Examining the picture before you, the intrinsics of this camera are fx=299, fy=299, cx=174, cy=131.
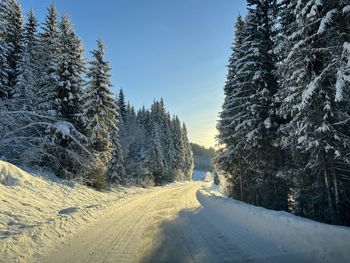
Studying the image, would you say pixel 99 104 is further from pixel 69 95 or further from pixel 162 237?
pixel 162 237

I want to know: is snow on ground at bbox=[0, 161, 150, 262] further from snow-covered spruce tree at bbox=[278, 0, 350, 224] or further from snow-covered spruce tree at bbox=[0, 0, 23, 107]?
snow-covered spruce tree at bbox=[0, 0, 23, 107]

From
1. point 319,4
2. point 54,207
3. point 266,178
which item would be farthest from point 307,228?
point 54,207

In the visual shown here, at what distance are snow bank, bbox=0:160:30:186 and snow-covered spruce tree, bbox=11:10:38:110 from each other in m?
6.40

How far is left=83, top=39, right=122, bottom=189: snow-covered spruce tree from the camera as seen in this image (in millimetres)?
24156

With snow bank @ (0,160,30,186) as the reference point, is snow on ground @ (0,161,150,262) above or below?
below

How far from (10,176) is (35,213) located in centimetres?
373

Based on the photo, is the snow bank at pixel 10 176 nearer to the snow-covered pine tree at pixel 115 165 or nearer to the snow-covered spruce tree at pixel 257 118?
the snow-covered spruce tree at pixel 257 118

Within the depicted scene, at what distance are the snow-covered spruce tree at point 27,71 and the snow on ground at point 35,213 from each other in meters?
6.39

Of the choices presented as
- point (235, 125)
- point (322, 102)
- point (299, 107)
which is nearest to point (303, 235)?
point (299, 107)

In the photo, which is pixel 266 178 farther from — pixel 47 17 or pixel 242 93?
pixel 47 17

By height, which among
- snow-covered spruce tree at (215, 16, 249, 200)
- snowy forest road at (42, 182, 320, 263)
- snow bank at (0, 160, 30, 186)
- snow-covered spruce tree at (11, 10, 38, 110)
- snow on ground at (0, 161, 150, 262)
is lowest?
snowy forest road at (42, 182, 320, 263)

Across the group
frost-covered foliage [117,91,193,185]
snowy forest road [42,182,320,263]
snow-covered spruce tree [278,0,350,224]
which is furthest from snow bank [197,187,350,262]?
frost-covered foliage [117,91,193,185]

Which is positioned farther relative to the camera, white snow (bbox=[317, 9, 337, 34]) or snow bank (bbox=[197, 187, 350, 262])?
white snow (bbox=[317, 9, 337, 34])

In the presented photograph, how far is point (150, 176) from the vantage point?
5075 centimetres
